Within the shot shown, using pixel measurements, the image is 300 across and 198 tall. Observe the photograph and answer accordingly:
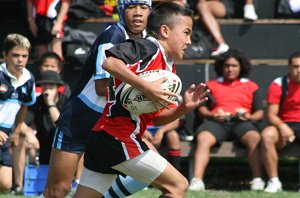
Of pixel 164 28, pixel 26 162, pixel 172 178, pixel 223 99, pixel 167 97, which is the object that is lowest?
pixel 26 162

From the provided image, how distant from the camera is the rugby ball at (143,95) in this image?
5496mm

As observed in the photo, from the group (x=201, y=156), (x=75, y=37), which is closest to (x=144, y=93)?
(x=201, y=156)

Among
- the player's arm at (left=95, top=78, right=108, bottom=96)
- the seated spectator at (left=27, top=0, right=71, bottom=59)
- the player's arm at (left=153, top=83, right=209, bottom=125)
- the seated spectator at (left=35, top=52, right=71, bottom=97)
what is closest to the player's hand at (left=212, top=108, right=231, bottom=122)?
the seated spectator at (left=35, top=52, right=71, bottom=97)

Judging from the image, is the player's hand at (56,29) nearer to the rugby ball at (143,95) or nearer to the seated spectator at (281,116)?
the seated spectator at (281,116)

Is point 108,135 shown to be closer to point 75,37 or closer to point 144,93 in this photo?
point 144,93

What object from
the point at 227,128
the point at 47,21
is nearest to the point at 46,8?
the point at 47,21

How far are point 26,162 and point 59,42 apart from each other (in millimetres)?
1660

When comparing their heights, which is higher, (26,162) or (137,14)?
(137,14)

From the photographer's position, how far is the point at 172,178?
18.3ft

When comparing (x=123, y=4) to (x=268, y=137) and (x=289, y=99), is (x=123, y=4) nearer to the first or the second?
(x=268, y=137)

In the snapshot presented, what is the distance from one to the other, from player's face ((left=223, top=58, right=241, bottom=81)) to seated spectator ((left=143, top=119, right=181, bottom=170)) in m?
0.83

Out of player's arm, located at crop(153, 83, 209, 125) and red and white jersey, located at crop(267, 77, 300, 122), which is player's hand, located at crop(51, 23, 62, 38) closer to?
red and white jersey, located at crop(267, 77, 300, 122)

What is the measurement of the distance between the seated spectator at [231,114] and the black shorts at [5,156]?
1.94 m

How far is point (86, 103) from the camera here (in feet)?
20.9
